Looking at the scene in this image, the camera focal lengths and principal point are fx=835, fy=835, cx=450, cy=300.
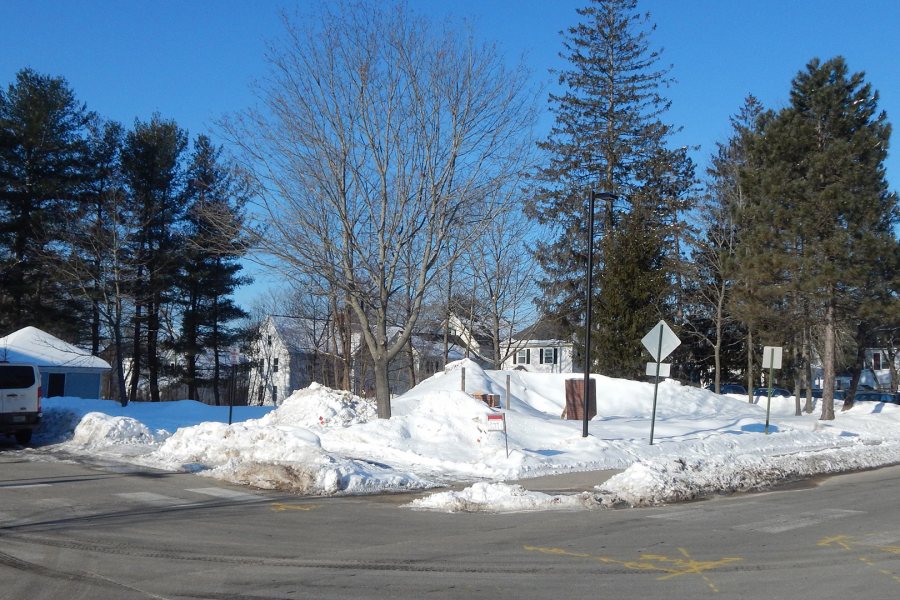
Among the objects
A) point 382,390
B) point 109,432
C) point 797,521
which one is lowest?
point 109,432

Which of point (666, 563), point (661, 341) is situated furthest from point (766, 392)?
point (666, 563)

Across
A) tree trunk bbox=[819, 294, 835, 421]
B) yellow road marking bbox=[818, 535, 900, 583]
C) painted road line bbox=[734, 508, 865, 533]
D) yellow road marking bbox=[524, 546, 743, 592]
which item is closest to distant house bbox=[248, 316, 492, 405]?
tree trunk bbox=[819, 294, 835, 421]

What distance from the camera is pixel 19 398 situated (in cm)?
2088

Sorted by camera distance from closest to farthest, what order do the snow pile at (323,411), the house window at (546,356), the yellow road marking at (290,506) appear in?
the yellow road marking at (290,506)
the snow pile at (323,411)
the house window at (546,356)

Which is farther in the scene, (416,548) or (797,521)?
(797,521)

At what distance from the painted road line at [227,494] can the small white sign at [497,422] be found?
530 centimetres

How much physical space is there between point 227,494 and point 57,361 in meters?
29.7

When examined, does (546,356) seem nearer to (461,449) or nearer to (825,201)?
(825,201)

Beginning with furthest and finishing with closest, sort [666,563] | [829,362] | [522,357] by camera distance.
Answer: [522,357]
[829,362]
[666,563]

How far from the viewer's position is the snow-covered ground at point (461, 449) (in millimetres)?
14141

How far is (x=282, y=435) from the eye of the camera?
1675cm

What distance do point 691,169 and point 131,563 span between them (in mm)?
49039

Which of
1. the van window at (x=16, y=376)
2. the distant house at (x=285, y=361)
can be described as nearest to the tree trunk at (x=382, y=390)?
the van window at (x=16, y=376)

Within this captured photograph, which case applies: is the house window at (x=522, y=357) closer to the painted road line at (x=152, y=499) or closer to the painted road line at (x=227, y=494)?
the painted road line at (x=227, y=494)
